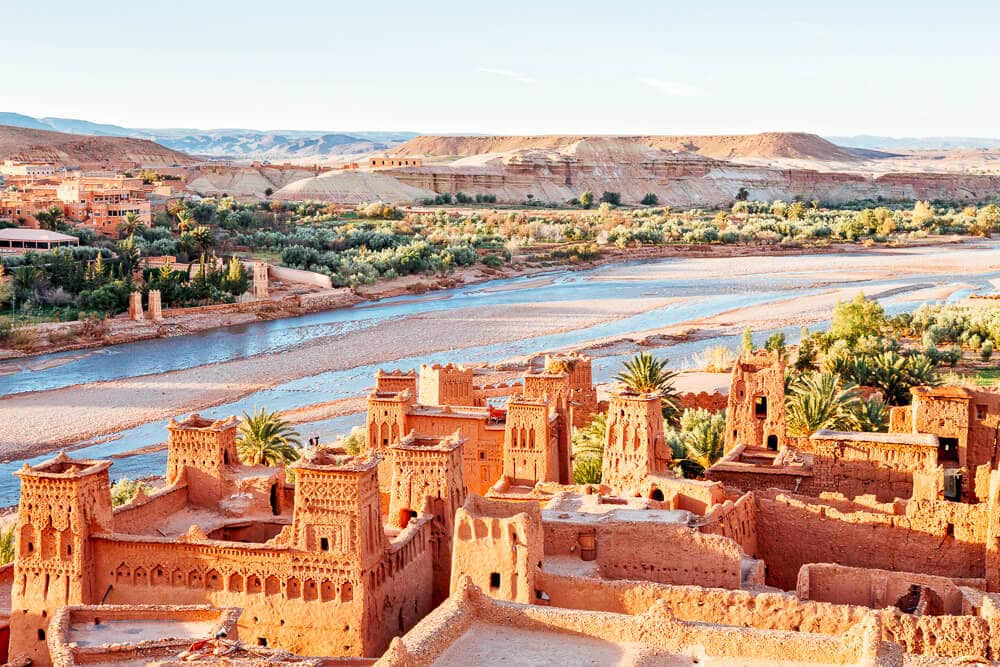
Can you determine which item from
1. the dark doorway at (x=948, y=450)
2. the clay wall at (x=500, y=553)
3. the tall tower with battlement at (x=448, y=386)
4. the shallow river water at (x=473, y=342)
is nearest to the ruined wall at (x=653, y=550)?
the clay wall at (x=500, y=553)

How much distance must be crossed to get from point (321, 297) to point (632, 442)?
142 feet

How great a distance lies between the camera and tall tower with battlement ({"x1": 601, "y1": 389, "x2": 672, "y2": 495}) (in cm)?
2086

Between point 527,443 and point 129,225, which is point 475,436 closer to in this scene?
point 527,443

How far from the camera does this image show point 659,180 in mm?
147000

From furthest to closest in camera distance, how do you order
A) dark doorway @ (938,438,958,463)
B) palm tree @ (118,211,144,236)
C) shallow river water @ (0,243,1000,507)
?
palm tree @ (118,211,144,236), shallow river water @ (0,243,1000,507), dark doorway @ (938,438,958,463)

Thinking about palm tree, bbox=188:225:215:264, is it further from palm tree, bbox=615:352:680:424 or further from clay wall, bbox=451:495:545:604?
clay wall, bbox=451:495:545:604

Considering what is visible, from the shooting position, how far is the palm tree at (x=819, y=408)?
25844 mm

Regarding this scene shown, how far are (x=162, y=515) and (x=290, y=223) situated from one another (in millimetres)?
70981

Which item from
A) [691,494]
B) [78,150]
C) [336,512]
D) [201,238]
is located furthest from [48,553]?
[78,150]

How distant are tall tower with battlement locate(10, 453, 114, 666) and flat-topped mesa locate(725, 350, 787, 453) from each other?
496 inches

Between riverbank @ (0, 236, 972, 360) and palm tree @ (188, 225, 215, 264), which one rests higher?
palm tree @ (188, 225, 215, 264)

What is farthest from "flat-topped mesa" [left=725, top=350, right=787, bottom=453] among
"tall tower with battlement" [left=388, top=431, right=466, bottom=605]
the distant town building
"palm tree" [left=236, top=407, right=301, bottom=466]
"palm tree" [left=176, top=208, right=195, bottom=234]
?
"palm tree" [left=176, top=208, right=195, bottom=234]

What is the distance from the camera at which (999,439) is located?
71.0ft

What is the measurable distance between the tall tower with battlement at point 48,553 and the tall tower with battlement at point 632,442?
8.24 metres
